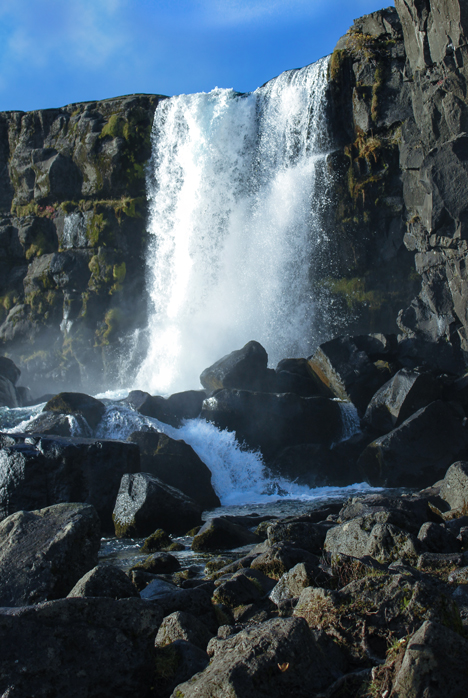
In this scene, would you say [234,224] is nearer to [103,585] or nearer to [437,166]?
[437,166]

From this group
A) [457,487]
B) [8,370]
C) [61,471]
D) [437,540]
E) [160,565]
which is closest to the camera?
[437,540]

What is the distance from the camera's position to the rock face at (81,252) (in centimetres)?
3822

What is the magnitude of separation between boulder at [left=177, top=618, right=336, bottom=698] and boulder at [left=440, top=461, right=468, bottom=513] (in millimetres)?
7551

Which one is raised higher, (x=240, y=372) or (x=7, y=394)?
(x=7, y=394)

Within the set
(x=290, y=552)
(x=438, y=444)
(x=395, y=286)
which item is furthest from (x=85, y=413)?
(x=395, y=286)

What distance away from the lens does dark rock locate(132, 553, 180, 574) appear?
8.19 metres

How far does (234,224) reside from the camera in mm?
34594

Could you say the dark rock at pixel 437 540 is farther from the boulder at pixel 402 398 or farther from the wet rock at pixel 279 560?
the boulder at pixel 402 398

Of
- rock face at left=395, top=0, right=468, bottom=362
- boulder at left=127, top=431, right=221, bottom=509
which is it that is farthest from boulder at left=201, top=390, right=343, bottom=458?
rock face at left=395, top=0, right=468, bottom=362

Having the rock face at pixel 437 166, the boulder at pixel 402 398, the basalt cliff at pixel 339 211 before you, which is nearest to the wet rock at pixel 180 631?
the boulder at pixel 402 398

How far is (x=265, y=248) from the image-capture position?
3353 cm

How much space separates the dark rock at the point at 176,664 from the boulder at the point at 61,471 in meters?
8.25

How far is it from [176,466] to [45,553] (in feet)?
32.0

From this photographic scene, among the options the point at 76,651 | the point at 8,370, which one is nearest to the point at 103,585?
the point at 76,651
